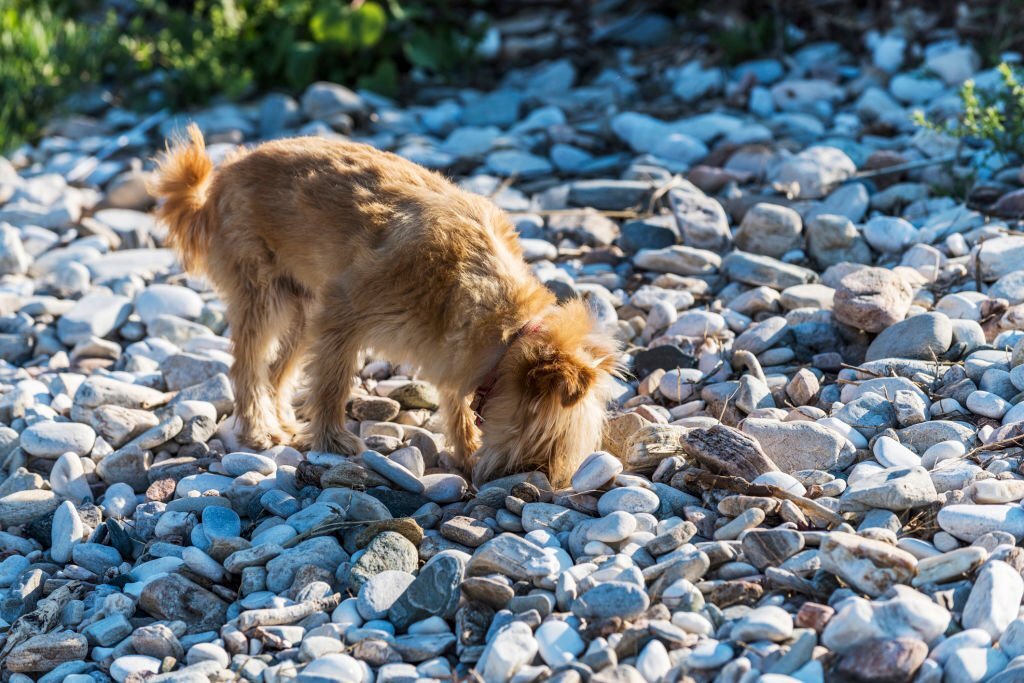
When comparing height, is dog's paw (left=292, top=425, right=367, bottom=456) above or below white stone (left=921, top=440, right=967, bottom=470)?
below

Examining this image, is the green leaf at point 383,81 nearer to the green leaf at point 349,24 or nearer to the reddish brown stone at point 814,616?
the green leaf at point 349,24

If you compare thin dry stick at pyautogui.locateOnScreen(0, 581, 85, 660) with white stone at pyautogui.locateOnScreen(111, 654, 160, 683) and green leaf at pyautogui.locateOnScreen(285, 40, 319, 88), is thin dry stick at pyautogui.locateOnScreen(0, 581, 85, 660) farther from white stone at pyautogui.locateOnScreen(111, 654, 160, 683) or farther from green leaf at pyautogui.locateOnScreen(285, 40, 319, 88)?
green leaf at pyautogui.locateOnScreen(285, 40, 319, 88)

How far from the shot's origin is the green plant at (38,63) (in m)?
10.2

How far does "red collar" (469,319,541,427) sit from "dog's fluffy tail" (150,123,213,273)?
6.34 feet

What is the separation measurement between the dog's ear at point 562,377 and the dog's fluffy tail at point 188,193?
2193mm

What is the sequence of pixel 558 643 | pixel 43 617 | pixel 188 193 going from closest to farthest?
pixel 558 643 → pixel 43 617 → pixel 188 193

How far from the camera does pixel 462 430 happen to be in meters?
5.43

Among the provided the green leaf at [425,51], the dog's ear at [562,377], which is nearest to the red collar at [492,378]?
the dog's ear at [562,377]

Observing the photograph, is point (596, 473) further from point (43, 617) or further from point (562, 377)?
point (43, 617)

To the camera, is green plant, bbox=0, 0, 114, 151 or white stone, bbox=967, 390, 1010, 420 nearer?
white stone, bbox=967, 390, 1010, 420

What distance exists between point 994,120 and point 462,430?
159 inches

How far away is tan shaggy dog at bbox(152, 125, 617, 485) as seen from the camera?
482cm

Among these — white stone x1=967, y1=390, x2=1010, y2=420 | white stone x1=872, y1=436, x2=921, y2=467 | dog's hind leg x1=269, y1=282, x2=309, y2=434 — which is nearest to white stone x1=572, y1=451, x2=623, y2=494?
white stone x1=872, y1=436, x2=921, y2=467

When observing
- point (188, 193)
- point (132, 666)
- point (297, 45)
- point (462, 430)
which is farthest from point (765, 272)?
point (297, 45)
